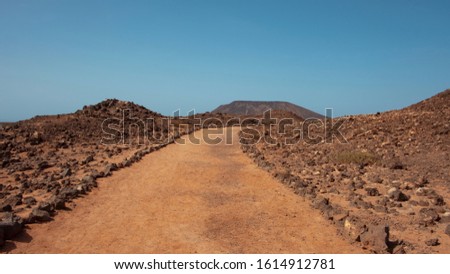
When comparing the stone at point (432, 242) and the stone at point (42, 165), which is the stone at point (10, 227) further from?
the stone at point (42, 165)

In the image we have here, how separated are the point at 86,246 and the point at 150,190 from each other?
3.79 m

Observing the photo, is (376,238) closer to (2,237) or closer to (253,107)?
(2,237)

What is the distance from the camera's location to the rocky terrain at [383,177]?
6652 mm

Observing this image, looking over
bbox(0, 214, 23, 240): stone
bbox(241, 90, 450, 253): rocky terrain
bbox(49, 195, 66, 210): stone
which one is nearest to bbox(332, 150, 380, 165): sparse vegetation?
bbox(241, 90, 450, 253): rocky terrain

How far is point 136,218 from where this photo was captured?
7.66 metres

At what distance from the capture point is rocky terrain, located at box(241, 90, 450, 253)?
21.8 ft

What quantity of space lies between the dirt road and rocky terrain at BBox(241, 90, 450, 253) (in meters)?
0.49

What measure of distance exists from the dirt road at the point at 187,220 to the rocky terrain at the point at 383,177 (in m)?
0.49

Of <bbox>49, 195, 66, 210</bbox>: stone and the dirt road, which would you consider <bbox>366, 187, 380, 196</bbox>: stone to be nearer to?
the dirt road

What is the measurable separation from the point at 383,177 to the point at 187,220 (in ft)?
21.9

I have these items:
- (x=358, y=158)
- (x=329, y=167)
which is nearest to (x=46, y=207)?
(x=329, y=167)

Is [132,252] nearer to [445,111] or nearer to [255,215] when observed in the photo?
[255,215]

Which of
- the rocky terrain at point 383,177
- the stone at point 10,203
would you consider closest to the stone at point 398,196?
the rocky terrain at point 383,177
